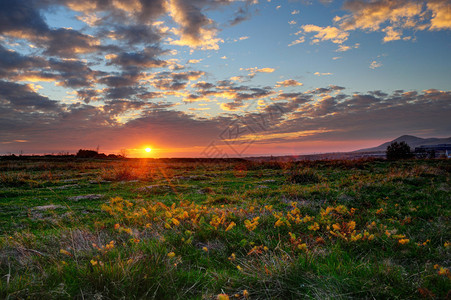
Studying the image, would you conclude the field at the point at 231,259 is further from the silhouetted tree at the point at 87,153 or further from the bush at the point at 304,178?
the silhouetted tree at the point at 87,153

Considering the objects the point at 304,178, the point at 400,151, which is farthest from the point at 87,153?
the point at 400,151

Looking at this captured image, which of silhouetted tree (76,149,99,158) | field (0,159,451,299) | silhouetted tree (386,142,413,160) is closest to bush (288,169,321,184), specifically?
field (0,159,451,299)

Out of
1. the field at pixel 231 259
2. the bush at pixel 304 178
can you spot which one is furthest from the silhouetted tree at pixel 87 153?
the field at pixel 231 259

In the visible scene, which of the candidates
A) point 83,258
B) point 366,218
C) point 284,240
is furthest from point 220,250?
point 366,218

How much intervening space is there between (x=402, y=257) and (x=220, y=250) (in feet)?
10.1

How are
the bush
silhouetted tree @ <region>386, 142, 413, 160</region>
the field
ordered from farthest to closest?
silhouetted tree @ <region>386, 142, 413, 160</region> → the bush → the field

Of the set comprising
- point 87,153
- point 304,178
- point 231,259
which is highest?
point 87,153

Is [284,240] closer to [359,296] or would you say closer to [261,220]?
[261,220]

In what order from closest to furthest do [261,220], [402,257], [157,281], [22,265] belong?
[157,281] → [22,265] → [402,257] → [261,220]

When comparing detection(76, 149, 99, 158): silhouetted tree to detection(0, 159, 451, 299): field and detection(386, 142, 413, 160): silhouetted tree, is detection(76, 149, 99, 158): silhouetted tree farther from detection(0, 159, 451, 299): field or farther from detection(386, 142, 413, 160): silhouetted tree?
detection(386, 142, 413, 160): silhouetted tree

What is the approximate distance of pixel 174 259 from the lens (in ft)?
12.8

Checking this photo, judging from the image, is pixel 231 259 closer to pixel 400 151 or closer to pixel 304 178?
pixel 304 178

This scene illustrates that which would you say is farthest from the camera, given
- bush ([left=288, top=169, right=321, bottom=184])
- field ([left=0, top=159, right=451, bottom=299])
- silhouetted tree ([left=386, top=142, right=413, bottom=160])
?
silhouetted tree ([left=386, top=142, right=413, bottom=160])

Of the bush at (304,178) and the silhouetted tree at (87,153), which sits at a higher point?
the silhouetted tree at (87,153)
